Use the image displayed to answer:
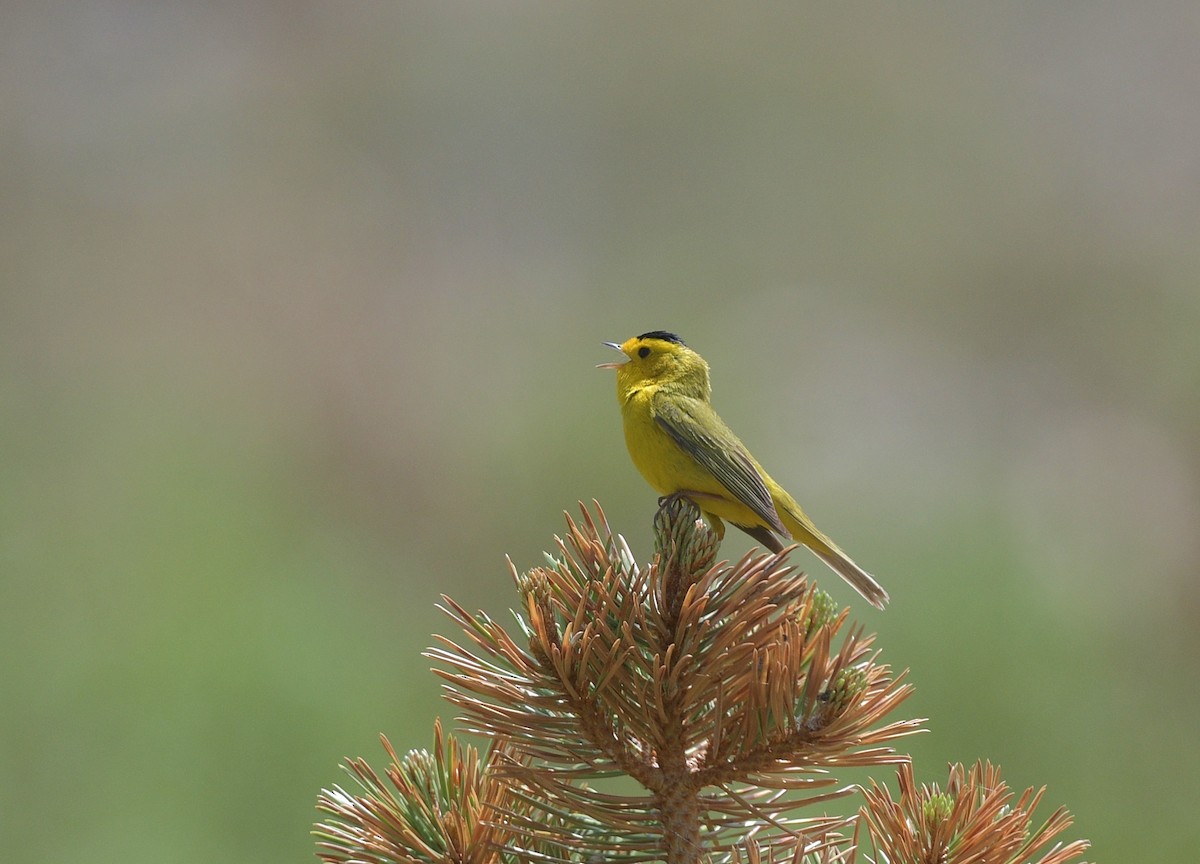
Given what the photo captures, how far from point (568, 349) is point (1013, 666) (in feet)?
10.7

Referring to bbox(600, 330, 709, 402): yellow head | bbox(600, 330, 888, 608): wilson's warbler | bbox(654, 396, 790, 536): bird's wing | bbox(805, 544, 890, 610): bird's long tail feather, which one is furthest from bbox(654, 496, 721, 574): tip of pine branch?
bbox(600, 330, 709, 402): yellow head

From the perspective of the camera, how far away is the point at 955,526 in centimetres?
534

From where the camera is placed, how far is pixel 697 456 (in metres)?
1.89

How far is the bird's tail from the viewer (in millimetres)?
1930

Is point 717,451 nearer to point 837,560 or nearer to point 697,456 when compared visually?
point 697,456

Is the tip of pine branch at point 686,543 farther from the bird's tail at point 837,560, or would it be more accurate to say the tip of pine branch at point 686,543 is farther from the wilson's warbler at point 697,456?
the bird's tail at point 837,560

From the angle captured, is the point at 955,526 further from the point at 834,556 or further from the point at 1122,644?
the point at 834,556

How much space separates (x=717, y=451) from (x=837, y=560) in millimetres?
370

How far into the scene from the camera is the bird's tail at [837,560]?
6.33ft

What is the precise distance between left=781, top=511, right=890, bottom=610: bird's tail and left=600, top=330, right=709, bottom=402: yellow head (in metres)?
0.35

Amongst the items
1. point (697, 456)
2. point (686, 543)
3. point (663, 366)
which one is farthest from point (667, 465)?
point (686, 543)

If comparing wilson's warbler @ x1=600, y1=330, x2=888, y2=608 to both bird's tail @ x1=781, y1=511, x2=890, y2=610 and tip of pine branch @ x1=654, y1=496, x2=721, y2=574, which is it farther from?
tip of pine branch @ x1=654, y1=496, x2=721, y2=574

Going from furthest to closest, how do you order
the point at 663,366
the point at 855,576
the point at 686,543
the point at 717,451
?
the point at 663,366 < the point at 855,576 < the point at 717,451 < the point at 686,543

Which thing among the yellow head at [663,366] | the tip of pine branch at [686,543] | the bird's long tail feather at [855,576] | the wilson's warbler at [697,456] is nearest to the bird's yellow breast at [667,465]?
the wilson's warbler at [697,456]
